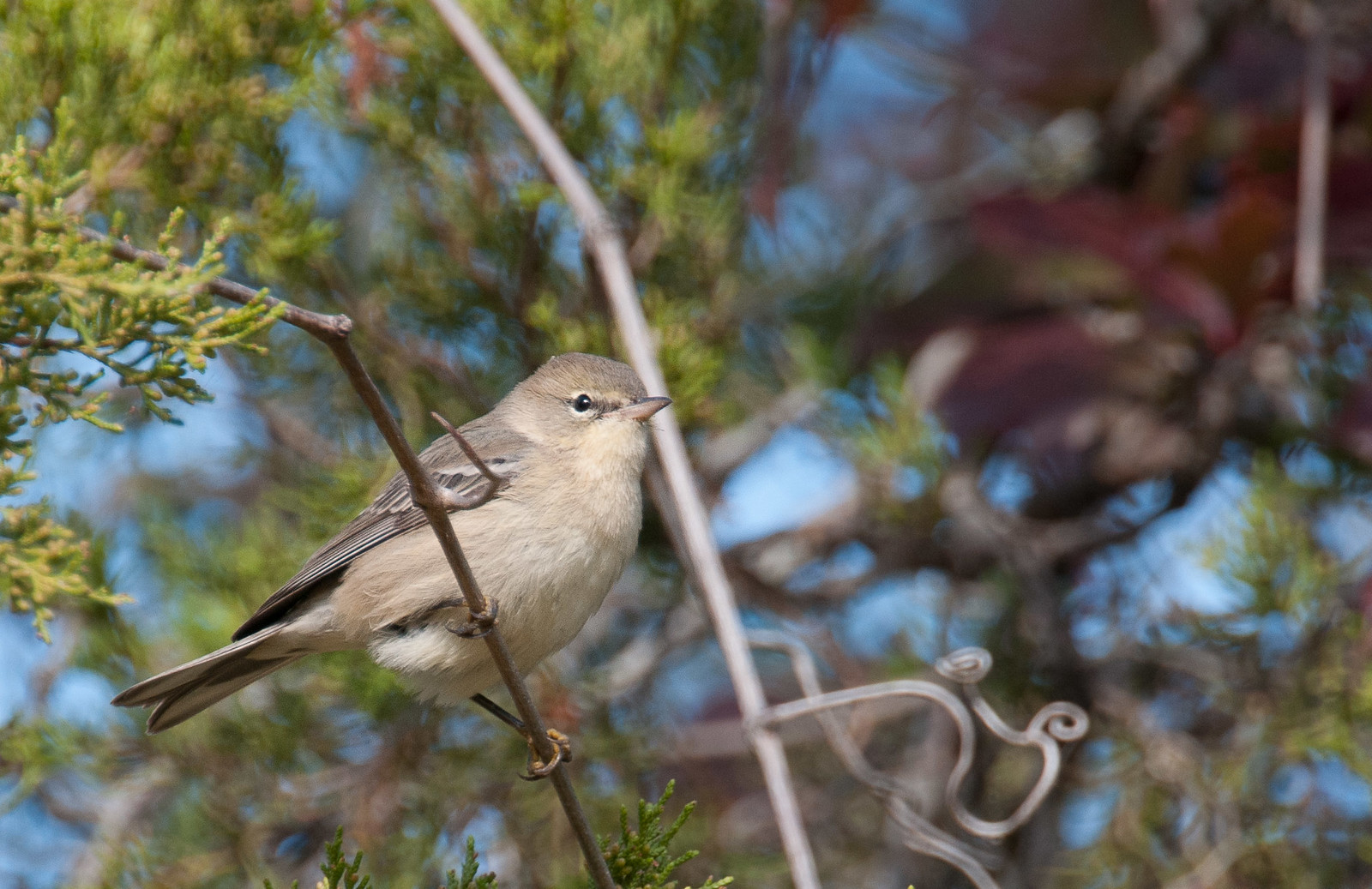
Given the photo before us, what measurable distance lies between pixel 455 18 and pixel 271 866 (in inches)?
106

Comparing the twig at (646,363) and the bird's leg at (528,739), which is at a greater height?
the twig at (646,363)

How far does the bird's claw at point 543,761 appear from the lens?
7.80ft

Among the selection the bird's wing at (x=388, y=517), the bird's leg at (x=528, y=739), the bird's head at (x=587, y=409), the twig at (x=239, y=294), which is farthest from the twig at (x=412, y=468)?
the bird's head at (x=587, y=409)

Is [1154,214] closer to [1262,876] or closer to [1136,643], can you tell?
[1136,643]

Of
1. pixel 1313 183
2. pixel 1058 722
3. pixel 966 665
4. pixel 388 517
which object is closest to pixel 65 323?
pixel 388 517

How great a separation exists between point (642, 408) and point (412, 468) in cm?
140

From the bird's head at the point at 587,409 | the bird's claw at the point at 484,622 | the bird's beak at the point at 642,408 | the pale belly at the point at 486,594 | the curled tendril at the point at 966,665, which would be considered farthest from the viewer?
the bird's head at the point at 587,409

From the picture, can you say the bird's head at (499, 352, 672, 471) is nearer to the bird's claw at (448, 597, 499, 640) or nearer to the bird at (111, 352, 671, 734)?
the bird at (111, 352, 671, 734)

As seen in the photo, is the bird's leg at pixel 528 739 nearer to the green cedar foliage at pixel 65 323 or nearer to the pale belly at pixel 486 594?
the pale belly at pixel 486 594

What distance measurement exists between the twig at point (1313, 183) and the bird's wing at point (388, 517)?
90.5 inches

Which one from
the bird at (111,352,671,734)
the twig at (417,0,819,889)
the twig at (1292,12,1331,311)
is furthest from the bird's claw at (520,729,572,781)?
the twig at (1292,12,1331,311)

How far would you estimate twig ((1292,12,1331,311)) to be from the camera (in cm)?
336

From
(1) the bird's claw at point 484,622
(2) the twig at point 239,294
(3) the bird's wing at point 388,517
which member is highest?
(2) the twig at point 239,294

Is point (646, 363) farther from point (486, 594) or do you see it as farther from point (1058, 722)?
point (1058, 722)
